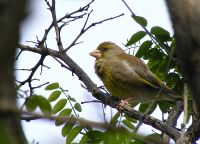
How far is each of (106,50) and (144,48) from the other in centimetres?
409

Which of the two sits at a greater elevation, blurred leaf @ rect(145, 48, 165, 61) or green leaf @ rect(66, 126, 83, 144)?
blurred leaf @ rect(145, 48, 165, 61)

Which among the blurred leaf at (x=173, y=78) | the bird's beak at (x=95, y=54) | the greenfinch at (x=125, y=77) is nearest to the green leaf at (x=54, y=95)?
the blurred leaf at (x=173, y=78)

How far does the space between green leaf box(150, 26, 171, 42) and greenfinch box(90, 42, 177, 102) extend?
2940 millimetres

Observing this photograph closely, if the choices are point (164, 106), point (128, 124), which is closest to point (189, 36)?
point (128, 124)

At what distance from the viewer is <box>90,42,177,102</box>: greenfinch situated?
717 centimetres

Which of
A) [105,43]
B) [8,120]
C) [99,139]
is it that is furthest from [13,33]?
[105,43]

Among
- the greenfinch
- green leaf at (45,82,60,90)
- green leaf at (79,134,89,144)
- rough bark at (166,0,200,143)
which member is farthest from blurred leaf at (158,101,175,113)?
rough bark at (166,0,200,143)

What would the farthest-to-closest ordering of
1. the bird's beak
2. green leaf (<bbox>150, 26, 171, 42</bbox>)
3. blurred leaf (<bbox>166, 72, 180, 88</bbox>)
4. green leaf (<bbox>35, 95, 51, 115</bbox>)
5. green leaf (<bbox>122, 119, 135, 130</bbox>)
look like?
the bird's beak
green leaf (<bbox>122, 119, 135, 130</bbox>)
blurred leaf (<bbox>166, 72, 180, 88</bbox>)
green leaf (<bbox>150, 26, 171, 42</bbox>)
green leaf (<bbox>35, 95, 51, 115</bbox>)

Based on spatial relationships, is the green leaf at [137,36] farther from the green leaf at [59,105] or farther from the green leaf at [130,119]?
the green leaf at [59,105]

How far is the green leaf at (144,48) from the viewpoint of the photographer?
4.45 m

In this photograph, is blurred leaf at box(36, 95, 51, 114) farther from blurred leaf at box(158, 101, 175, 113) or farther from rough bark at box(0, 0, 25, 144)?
blurred leaf at box(158, 101, 175, 113)

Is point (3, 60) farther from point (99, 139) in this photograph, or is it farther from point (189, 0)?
point (99, 139)

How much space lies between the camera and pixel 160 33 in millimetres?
3945

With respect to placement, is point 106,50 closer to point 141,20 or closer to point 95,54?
point 95,54
